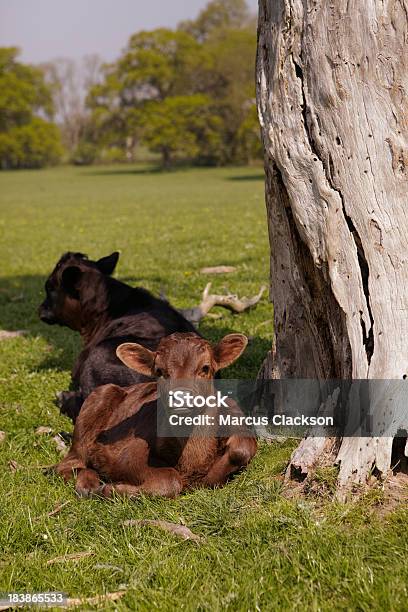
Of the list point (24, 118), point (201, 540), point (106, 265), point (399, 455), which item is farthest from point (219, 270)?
point (24, 118)

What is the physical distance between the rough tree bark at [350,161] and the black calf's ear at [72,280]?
13.1 feet

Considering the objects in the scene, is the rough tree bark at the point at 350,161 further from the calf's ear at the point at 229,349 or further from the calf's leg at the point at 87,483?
the calf's leg at the point at 87,483

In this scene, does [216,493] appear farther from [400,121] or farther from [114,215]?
[114,215]

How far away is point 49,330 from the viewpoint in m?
12.5

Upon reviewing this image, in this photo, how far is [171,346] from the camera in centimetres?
583

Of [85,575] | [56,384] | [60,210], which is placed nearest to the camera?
[85,575]

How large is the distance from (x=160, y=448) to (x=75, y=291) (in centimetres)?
387

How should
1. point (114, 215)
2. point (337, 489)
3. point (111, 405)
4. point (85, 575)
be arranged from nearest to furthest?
point (85, 575)
point (337, 489)
point (111, 405)
point (114, 215)

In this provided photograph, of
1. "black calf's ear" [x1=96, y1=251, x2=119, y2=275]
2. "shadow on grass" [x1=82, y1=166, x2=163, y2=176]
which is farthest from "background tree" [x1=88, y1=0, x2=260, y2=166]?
"black calf's ear" [x1=96, y1=251, x2=119, y2=275]

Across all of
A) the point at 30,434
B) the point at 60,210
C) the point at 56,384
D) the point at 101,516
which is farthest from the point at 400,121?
the point at 60,210

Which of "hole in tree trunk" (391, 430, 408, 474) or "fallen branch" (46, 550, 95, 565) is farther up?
"hole in tree trunk" (391, 430, 408, 474)

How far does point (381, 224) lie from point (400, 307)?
24.1 inches

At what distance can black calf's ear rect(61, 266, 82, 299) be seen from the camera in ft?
30.7

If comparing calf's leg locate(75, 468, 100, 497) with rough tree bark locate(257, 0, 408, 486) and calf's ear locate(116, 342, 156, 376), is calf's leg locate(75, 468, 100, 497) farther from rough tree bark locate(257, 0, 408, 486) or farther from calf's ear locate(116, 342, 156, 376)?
rough tree bark locate(257, 0, 408, 486)
